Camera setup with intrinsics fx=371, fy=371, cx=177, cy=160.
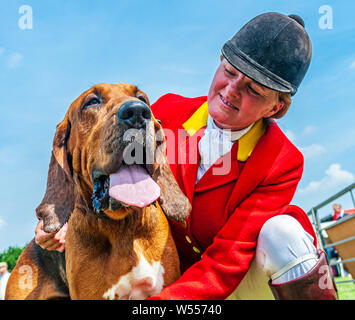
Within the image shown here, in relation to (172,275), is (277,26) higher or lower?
higher

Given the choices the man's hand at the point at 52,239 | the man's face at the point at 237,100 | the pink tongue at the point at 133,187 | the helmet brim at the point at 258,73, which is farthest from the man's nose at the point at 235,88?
the man's hand at the point at 52,239

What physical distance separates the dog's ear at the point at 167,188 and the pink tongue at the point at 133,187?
8.1 inches

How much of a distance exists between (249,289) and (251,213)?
669 millimetres

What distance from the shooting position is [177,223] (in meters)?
2.70

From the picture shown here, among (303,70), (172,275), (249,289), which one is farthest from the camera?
(249,289)

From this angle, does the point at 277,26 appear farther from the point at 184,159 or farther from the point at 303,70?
the point at 184,159

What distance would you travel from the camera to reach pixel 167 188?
102 inches

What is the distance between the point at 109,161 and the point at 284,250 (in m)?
1.22

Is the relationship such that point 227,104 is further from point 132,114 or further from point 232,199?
point 132,114

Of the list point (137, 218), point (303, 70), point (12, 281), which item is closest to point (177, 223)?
point (137, 218)

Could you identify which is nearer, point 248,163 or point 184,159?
point 248,163

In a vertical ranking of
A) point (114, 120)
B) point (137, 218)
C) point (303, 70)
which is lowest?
point (137, 218)

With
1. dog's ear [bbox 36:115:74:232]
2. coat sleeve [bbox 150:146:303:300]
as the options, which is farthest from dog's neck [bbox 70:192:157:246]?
coat sleeve [bbox 150:146:303:300]
